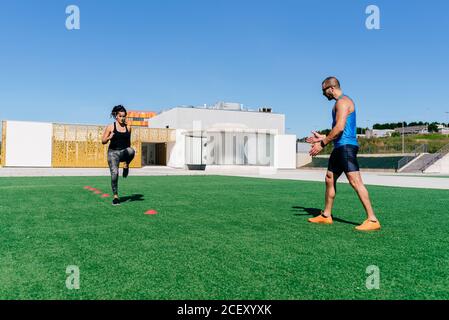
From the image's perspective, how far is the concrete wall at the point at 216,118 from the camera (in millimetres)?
44875

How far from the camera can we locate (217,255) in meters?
3.58

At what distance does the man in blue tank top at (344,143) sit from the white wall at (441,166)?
110 ft

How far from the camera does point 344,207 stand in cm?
751

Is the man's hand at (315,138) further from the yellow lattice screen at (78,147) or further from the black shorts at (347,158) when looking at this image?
the yellow lattice screen at (78,147)

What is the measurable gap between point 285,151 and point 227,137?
11275 millimetres

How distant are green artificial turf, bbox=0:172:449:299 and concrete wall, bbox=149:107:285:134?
3886 cm

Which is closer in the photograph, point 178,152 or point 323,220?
point 323,220

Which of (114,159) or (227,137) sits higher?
(227,137)

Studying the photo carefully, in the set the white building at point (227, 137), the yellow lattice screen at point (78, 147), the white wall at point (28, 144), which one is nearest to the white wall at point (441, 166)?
the white building at point (227, 137)

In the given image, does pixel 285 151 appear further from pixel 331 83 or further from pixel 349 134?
pixel 349 134

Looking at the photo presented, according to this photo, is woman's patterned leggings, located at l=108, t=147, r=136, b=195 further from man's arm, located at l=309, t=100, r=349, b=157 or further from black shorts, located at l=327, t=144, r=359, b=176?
black shorts, located at l=327, t=144, r=359, b=176

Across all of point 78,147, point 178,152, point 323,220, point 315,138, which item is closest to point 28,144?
point 78,147

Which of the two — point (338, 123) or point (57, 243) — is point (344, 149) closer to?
point (338, 123)
